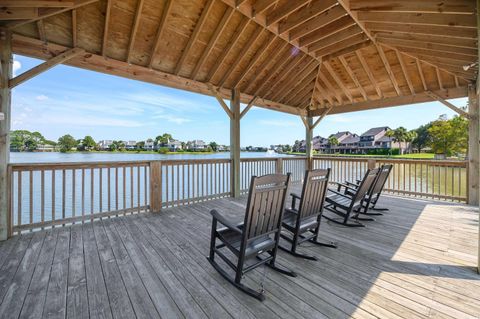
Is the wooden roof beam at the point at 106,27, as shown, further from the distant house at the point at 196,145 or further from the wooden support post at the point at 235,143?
the distant house at the point at 196,145

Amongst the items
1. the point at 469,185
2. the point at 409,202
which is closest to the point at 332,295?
the point at 409,202

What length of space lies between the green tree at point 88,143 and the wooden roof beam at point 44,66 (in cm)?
474

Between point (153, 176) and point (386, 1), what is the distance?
5175 millimetres

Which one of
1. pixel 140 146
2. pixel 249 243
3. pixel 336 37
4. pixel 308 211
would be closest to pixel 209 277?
pixel 249 243

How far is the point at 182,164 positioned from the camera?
496cm

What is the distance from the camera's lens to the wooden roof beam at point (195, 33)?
3.60 meters

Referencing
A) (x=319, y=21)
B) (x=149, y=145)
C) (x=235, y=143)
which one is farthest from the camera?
(x=149, y=145)

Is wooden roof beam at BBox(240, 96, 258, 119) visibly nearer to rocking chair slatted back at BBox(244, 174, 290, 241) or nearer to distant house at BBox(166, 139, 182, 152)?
rocking chair slatted back at BBox(244, 174, 290, 241)

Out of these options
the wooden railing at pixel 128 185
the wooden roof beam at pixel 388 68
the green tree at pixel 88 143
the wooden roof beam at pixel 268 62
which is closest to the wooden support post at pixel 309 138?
the wooden railing at pixel 128 185

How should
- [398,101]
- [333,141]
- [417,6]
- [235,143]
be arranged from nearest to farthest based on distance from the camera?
[417,6], [235,143], [398,101], [333,141]

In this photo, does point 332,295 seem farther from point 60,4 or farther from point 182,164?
point 60,4

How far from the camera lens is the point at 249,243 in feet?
6.36

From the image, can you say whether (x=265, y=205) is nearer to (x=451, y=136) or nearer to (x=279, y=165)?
(x=279, y=165)

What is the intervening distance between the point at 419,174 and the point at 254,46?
252 inches
